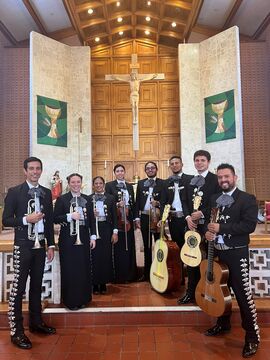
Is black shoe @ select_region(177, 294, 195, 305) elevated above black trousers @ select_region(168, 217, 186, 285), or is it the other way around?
black trousers @ select_region(168, 217, 186, 285)

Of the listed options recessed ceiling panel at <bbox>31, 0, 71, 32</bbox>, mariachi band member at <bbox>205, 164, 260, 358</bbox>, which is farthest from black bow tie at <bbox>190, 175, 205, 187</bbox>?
recessed ceiling panel at <bbox>31, 0, 71, 32</bbox>

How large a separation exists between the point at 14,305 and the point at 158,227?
1852 millimetres

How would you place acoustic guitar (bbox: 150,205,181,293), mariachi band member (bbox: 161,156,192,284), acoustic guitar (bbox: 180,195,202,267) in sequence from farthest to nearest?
1. mariachi band member (bbox: 161,156,192,284)
2. acoustic guitar (bbox: 150,205,181,293)
3. acoustic guitar (bbox: 180,195,202,267)

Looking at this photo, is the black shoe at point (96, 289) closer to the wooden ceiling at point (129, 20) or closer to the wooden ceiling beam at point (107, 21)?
the wooden ceiling at point (129, 20)

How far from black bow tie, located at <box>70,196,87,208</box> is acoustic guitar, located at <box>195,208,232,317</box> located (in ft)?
4.27

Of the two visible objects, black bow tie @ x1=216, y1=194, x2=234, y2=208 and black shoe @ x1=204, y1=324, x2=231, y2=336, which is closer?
black bow tie @ x1=216, y1=194, x2=234, y2=208

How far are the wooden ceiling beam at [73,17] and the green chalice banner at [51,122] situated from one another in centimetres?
211

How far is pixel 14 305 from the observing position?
116 inches

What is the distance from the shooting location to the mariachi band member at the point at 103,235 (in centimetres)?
398

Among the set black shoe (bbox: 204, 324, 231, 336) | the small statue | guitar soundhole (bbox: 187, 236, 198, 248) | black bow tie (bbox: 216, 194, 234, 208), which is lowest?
black shoe (bbox: 204, 324, 231, 336)

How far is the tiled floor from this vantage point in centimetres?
276

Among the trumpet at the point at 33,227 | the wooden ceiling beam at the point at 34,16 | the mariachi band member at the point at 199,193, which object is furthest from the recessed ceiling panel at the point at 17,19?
the mariachi band member at the point at 199,193

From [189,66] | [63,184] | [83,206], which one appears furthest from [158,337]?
[189,66]

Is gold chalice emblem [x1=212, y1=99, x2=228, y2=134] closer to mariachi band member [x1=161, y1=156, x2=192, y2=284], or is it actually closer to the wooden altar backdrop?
the wooden altar backdrop
